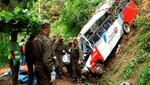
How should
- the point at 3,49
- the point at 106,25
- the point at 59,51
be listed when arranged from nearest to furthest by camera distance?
1. the point at 3,49
2. the point at 59,51
3. the point at 106,25

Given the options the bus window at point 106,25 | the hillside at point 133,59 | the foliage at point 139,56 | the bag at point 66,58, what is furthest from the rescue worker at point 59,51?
the bus window at point 106,25

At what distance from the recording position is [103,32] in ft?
48.5

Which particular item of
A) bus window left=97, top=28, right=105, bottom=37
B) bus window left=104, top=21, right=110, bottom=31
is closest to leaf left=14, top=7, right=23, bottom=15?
bus window left=97, top=28, right=105, bottom=37

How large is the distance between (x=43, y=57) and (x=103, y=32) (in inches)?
346

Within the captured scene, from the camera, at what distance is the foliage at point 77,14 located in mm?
20422

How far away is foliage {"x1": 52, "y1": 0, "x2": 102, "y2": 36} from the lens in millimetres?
20422

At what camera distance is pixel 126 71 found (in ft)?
42.4

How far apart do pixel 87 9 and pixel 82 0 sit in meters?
0.93

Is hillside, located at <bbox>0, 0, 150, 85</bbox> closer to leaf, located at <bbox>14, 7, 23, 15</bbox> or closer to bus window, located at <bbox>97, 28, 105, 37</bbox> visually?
bus window, located at <bbox>97, 28, 105, 37</bbox>

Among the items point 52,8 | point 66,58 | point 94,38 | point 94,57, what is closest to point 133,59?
point 94,57

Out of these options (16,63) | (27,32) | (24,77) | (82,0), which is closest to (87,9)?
(82,0)


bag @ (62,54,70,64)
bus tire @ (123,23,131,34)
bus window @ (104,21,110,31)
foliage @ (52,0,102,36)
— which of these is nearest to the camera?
bag @ (62,54,70,64)

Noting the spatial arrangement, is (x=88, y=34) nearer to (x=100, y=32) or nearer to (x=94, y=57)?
(x=100, y=32)

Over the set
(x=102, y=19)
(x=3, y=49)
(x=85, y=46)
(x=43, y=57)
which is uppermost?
(x=43, y=57)
